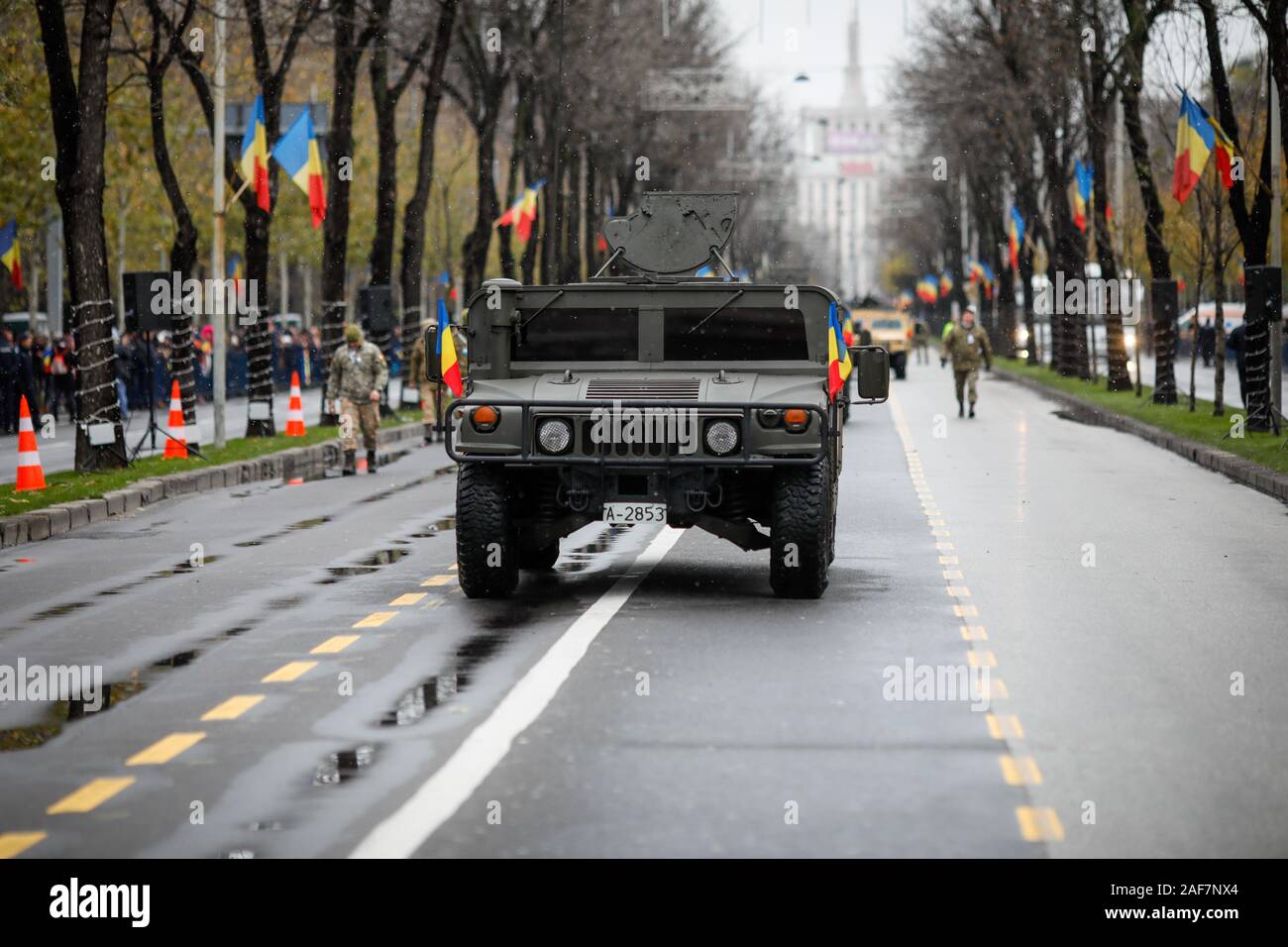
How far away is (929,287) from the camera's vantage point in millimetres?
114000

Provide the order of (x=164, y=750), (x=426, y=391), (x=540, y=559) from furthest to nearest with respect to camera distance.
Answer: (x=426, y=391)
(x=540, y=559)
(x=164, y=750)

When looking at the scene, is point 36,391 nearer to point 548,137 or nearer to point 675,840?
point 548,137

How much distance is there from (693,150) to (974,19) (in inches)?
846

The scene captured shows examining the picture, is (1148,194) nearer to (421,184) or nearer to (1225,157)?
(1225,157)

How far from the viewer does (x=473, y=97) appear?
5116 centimetres

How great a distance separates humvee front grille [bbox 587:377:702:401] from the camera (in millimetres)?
13445

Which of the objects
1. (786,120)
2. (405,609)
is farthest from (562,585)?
(786,120)

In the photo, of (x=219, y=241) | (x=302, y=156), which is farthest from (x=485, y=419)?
(x=302, y=156)

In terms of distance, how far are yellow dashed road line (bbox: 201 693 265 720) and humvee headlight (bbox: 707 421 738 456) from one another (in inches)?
157

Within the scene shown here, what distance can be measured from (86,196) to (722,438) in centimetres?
1410

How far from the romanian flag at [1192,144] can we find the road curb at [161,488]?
12.3 meters

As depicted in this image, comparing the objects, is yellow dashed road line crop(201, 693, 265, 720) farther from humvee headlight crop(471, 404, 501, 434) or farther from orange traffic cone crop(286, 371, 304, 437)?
orange traffic cone crop(286, 371, 304, 437)

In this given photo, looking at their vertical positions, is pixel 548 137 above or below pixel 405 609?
above

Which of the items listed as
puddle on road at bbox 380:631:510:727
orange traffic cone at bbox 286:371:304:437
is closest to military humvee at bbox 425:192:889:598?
puddle on road at bbox 380:631:510:727
